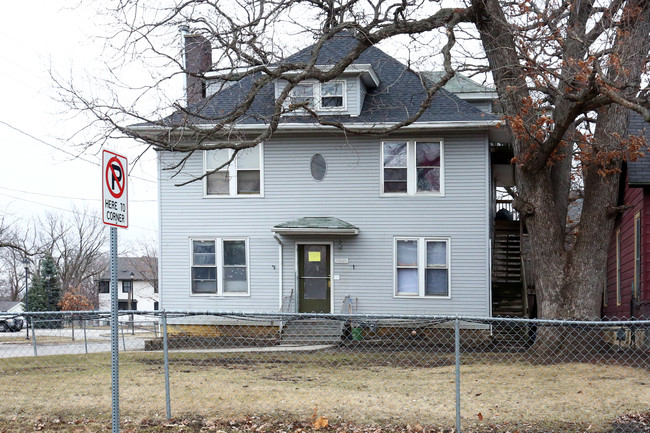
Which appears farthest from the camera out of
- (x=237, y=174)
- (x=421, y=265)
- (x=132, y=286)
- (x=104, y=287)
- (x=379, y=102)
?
(x=132, y=286)

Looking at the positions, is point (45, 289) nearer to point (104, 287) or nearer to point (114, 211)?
point (104, 287)

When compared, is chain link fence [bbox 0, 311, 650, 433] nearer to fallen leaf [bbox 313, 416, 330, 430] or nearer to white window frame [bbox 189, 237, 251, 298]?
fallen leaf [bbox 313, 416, 330, 430]

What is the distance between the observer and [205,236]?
68.1 feet

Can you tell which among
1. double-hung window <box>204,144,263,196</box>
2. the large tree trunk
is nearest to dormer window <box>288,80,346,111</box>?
double-hung window <box>204,144,263,196</box>

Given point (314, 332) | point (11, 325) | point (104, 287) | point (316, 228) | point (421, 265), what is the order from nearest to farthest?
point (314, 332), point (316, 228), point (421, 265), point (11, 325), point (104, 287)

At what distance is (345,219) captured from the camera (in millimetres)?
20188

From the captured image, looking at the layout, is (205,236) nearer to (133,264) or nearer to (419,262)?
(419,262)

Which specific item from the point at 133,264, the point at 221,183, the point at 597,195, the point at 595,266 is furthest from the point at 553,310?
the point at 133,264

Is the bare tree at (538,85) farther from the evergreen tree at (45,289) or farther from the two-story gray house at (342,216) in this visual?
the evergreen tree at (45,289)

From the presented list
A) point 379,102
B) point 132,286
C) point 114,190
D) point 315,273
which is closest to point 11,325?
point 315,273

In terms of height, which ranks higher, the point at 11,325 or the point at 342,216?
the point at 342,216

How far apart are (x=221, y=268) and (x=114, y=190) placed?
14436 millimetres

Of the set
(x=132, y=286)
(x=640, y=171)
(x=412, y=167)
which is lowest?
(x=132, y=286)

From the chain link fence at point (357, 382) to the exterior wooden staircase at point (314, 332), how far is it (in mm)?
131
